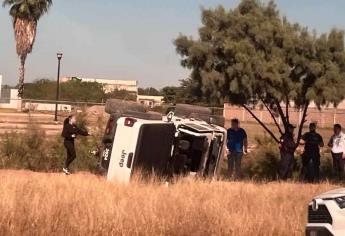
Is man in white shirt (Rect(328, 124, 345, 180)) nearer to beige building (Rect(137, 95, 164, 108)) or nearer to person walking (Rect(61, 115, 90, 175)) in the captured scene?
person walking (Rect(61, 115, 90, 175))

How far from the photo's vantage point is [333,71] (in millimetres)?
15086

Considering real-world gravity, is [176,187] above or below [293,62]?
below

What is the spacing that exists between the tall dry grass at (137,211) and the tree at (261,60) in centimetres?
523

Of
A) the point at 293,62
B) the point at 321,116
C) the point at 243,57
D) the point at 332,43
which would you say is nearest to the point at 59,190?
the point at 243,57

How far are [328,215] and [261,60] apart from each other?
9006mm

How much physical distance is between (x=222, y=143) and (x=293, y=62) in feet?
9.69

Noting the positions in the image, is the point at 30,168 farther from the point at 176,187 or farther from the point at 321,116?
the point at 321,116

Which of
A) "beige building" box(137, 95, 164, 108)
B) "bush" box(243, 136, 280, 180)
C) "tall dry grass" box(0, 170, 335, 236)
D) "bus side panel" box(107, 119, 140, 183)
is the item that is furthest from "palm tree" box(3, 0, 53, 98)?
"tall dry grass" box(0, 170, 335, 236)

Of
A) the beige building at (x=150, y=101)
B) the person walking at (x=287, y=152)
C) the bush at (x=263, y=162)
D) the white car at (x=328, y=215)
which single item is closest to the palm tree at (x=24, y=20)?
the beige building at (x=150, y=101)

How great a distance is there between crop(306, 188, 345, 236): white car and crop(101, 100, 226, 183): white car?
18.6 ft

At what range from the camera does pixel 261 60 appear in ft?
49.0

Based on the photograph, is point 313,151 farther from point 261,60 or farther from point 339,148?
point 261,60

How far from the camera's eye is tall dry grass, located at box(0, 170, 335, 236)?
7.36m

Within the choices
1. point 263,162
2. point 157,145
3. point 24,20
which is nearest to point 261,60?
point 157,145
